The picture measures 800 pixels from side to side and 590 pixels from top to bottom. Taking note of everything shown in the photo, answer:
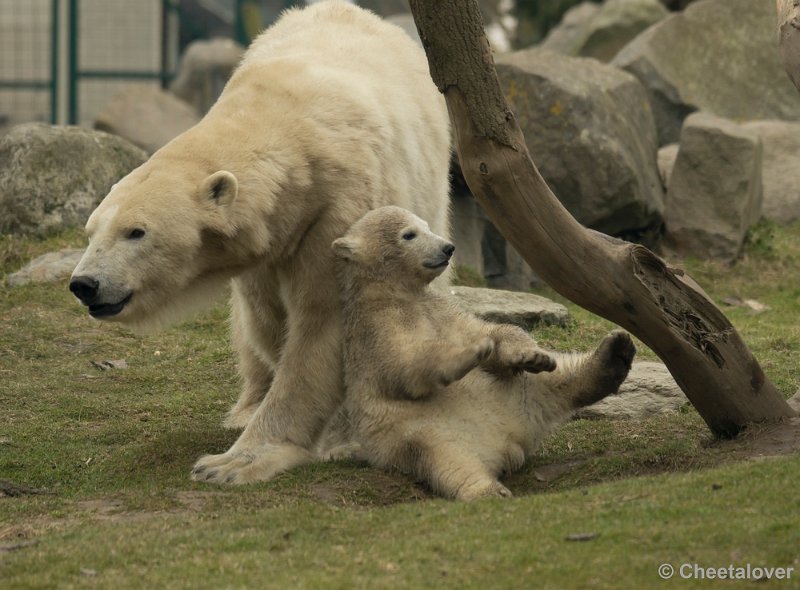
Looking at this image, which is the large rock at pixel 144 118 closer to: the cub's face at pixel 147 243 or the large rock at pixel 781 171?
the large rock at pixel 781 171

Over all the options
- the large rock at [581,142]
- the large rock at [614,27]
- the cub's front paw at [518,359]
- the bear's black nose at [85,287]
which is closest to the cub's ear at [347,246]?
the cub's front paw at [518,359]

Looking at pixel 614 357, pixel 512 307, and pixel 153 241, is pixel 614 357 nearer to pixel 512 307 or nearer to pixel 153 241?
pixel 153 241

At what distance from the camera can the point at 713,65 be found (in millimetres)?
14352

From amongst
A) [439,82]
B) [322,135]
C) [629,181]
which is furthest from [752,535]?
[629,181]

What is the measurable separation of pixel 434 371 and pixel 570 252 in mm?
770

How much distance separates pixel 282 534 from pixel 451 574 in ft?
2.90

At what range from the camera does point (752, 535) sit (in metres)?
4.10

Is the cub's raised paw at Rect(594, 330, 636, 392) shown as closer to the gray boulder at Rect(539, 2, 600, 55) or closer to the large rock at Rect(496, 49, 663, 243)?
the large rock at Rect(496, 49, 663, 243)

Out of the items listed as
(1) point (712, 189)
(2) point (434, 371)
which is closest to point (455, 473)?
(2) point (434, 371)

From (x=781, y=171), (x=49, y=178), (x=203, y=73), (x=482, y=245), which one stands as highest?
(x=781, y=171)

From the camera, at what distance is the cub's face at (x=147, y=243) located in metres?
5.53

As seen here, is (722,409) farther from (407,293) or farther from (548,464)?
(407,293)

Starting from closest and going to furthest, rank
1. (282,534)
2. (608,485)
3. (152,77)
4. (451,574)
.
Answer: (451,574) < (282,534) < (608,485) < (152,77)

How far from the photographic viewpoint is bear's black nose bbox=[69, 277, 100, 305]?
547 cm
